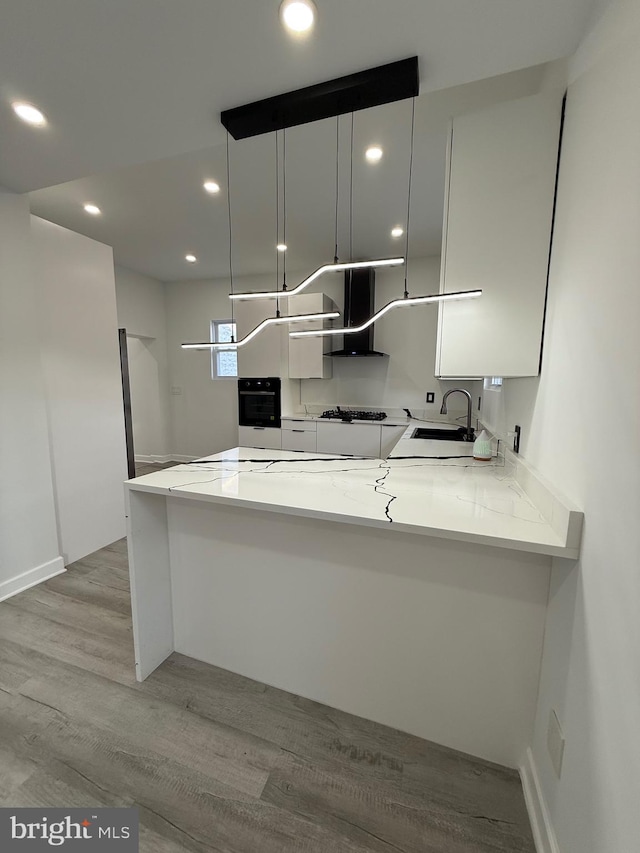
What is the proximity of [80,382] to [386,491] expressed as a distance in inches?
111

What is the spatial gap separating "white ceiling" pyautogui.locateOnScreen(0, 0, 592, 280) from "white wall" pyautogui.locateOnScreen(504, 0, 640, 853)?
0.41 metres

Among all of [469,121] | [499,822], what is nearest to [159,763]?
[499,822]

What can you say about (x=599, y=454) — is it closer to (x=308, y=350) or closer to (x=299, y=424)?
(x=299, y=424)

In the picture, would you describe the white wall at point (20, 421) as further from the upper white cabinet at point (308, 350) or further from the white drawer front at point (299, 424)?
the upper white cabinet at point (308, 350)

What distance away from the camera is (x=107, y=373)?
3.09 m

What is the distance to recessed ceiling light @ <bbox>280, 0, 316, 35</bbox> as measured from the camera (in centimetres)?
109

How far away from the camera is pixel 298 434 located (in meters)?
4.36

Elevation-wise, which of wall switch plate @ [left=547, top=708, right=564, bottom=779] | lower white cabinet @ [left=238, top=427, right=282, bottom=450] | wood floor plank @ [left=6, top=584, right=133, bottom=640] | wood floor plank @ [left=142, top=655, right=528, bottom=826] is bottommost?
wood floor plank @ [left=6, top=584, right=133, bottom=640]

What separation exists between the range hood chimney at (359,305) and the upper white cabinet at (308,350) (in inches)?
7.4

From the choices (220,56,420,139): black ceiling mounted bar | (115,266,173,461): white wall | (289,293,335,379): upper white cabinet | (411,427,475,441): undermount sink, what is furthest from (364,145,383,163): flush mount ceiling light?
(115,266,173,461): white wall

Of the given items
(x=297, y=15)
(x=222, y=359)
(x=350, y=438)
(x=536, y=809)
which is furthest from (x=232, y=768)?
(x=222, y=359)

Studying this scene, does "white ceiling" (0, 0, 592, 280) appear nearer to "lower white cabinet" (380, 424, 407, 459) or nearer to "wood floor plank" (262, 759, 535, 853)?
"lower white cabinet" (380, 424, 407, 459)

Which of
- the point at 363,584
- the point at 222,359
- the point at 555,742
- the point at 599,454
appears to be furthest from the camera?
the point at 222,359

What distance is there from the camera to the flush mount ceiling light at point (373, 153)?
2.24 m
